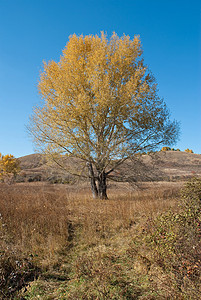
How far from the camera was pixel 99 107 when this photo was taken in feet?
30.8

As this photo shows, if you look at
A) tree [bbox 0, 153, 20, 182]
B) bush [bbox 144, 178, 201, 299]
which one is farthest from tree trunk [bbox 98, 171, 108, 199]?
tree [bbox 0, 153, 20, 182]

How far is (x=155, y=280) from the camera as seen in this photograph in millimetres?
3510

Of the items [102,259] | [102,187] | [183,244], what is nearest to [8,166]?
[102,187]

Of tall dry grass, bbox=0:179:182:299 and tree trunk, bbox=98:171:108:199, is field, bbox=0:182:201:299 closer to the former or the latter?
tall dry grass, bbox=0:179:182:299

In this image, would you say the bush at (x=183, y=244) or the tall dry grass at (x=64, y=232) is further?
the tall dry grass at (x=64, y=232)

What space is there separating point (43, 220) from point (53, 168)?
15.6ft

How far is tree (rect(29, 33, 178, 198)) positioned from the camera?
30.3 feet

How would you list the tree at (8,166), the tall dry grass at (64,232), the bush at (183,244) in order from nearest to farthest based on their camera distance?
the bush at (183,244), the tall dry grass at (64,232), the tree at (8,166)

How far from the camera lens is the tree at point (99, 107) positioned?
9227mm

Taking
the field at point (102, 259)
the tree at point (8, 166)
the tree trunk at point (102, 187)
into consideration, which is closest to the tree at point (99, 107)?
the tree trunk at point (102, 187)

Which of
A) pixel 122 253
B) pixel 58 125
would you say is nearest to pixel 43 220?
pixel 122 253

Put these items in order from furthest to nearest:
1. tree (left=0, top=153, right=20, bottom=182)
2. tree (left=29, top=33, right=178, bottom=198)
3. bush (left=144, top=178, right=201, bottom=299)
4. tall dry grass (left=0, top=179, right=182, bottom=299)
Answer: 1. tree (left=0, top=153, right=20, bottom=182)
2. tree (left=29, top=33, right=178, bottom=198)
3. tall dry grass (left=0, top=179, right=182, bottom=299)
4. bush (left=144, top=178, right=201, bottom=299)

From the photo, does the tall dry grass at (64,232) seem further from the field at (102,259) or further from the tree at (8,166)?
the tree at (8,166)

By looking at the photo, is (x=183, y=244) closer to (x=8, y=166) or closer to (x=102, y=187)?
(x=102, y=187)
